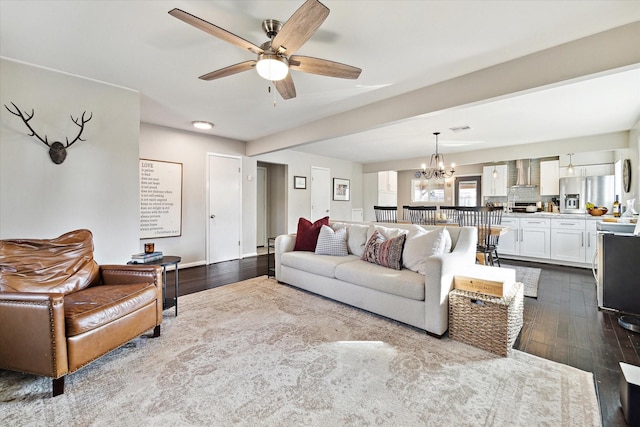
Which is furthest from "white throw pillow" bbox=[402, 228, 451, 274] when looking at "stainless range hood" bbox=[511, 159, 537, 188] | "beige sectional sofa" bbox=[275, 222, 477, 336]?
Result: "stainless range hood" bbox=[511, 159, 537, 188]

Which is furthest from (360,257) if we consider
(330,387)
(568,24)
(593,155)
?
(593,155)

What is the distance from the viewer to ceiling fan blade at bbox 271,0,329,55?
4.89ft

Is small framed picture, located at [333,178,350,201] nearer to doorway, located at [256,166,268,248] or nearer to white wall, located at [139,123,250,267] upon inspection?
doorway, located at [256,166,268,248]

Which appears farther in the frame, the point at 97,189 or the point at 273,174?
the point at 273,174

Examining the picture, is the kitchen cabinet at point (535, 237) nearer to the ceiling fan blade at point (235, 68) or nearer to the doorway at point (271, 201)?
the doorway at point (271, 201)

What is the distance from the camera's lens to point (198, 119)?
13.8 ft

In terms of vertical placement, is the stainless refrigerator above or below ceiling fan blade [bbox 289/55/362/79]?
below

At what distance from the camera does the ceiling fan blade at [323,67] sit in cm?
204

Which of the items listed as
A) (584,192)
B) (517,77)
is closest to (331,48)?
(517,77)

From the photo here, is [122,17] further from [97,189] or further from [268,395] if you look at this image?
[268,395]

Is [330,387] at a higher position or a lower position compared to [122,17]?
lower

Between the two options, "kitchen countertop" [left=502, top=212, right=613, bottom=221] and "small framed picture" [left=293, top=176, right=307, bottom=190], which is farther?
"small framed picture" [left=293, top=176, right=307, bottom=190]

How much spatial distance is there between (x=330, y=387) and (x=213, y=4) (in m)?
2.51

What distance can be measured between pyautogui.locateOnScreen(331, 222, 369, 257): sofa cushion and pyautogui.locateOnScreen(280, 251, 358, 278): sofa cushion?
0.36 feet
